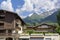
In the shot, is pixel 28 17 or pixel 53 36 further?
pixel 28 17

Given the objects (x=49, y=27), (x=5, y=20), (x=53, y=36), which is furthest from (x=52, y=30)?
(x=5, y=20)

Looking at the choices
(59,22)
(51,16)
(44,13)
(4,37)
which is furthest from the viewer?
(44,13)

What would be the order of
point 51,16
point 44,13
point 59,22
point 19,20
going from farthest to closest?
1. point 44,13
2. point 51,16
3. point 59,22
4. point 19,20

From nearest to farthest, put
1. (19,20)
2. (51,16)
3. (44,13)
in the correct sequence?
(19,20) < (51,16) < (44,13)

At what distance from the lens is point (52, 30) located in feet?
198

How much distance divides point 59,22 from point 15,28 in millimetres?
20679

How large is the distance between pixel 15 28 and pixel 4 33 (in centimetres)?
306

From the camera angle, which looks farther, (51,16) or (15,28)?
(51,16)

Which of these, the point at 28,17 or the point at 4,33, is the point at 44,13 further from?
the point at 4,33

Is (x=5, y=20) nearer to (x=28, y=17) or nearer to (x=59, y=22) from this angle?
(x=59, y=22)

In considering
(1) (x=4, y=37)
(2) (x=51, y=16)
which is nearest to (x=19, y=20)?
(1) (x=4, y=37)

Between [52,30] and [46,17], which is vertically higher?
[46,17]

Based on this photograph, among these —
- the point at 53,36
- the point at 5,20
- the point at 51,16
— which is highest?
the point at 51,16

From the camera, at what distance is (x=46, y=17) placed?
379 feet
